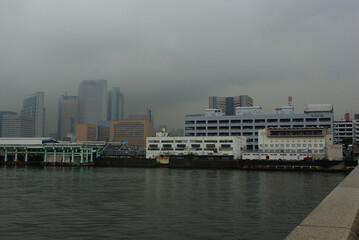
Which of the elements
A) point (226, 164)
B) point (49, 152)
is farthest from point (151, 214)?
point (49, 152)

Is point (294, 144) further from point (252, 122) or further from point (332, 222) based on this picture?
point (332, 222)

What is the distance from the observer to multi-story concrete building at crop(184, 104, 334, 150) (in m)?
131

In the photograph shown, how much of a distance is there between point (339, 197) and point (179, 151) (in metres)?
105

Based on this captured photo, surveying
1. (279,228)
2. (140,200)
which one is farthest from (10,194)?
(279,228)

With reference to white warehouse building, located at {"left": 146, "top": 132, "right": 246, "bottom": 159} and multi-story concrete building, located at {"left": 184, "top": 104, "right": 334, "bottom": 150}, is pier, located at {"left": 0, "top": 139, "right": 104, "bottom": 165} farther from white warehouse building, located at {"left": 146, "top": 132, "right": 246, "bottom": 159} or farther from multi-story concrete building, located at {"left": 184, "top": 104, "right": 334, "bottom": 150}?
multi-story concrete building, located at {"left": 184, "top": 104, "right": 334, "bottom": 150}

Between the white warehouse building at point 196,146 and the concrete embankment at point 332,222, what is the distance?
101 meters

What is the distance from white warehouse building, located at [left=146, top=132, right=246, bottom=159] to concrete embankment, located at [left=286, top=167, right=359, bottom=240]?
332ft

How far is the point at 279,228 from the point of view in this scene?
79.0 ft

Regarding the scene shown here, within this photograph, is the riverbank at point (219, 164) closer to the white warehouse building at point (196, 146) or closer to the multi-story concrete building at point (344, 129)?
the white warehouse building at point (196, 146)

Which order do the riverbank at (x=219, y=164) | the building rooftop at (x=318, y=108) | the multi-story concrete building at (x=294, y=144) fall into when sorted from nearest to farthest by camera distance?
the riverbank at (x=219, y=164), the multi-story concrete building at (x=294, y=144), the building rooftop at (x=318, y=108)

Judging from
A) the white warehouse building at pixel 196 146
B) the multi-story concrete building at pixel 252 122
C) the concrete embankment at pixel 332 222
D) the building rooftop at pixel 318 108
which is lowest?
the concrete embankment at pixel 332 222

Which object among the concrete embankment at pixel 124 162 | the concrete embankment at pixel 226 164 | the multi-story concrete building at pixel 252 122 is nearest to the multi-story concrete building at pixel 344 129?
the multi-story concrete building at pixel 252 122

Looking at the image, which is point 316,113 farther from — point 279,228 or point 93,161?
point 279,228

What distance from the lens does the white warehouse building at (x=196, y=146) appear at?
116 metres
